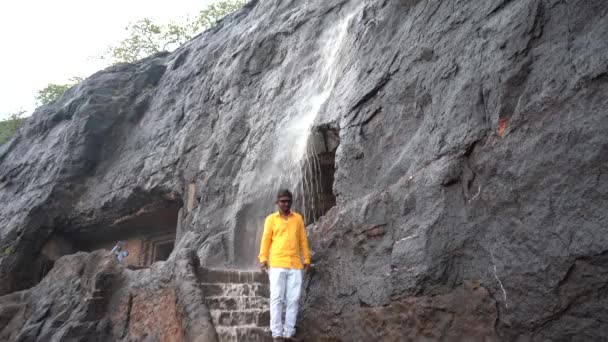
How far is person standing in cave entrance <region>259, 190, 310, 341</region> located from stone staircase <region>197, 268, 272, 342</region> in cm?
67

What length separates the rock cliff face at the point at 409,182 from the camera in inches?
140

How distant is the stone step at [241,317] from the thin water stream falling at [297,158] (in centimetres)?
280

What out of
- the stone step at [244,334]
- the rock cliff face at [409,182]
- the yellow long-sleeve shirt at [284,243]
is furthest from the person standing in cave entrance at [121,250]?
the yellow long-sleeve shirt at [284,243]

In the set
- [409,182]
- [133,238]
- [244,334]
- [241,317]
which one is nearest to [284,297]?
[244,334]

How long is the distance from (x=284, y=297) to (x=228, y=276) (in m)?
1.41

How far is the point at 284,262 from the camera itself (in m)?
4.93

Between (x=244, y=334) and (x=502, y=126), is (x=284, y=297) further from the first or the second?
(x=502, y=126)

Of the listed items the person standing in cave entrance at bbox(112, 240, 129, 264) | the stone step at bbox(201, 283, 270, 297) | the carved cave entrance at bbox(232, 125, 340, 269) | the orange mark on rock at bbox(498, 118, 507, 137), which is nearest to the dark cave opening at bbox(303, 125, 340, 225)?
the carved cave entrance at bbox(232, 125, 340, 269)

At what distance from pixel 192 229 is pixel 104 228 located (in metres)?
5.98

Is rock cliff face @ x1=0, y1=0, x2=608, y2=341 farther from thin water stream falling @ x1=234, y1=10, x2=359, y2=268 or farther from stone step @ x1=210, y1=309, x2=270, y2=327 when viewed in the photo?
stone step @ x1=210, y1=309, x2=270, y2=327

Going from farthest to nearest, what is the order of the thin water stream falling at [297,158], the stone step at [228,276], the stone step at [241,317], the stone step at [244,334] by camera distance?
1. the thin water stream falling at [297,158]
2. the stone step at [228,276]
3. the stone step at [241,317]
4. the stone step at [244,334]

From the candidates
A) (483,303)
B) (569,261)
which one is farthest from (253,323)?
(569,261)

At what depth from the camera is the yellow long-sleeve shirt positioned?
496cm

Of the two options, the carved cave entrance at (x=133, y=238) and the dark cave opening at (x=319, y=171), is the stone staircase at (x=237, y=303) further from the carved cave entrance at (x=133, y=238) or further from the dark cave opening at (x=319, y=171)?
the carved cave entrance at (x=133, y=238)
